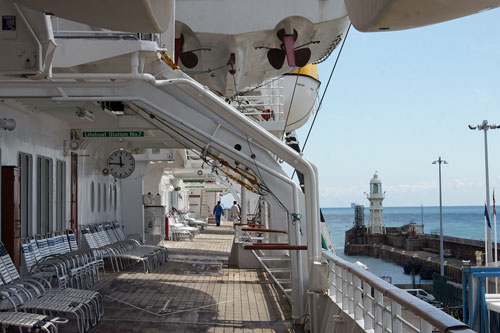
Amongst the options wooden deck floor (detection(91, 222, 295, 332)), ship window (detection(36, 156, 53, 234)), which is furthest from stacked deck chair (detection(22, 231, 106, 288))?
wooden deck floor (detection(91, 222, 295, 332))

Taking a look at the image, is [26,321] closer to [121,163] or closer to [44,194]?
[44,194]

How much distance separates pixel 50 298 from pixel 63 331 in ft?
1.15

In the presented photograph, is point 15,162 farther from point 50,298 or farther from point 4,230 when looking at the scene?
point 50,298

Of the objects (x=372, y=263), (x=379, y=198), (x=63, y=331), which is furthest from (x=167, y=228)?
(x=379, y=198)

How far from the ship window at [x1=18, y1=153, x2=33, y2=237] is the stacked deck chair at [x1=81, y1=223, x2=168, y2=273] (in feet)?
4.90

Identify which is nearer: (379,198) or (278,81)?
(278,81)

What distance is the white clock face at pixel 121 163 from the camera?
43.1 feet

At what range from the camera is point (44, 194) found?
991 centimetres

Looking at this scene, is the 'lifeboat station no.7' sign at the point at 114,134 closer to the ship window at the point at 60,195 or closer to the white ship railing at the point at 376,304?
the ship window at the point at 60,195

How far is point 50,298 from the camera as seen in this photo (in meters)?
5.92

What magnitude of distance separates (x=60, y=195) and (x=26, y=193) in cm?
175

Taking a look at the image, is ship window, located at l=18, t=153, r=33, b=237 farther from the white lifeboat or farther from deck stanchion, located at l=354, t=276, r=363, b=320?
the white lifeboat

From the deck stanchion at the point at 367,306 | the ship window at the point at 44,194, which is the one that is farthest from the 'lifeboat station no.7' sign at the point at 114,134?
the deck stanchion at the point at 367,306

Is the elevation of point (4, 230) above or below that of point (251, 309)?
above
